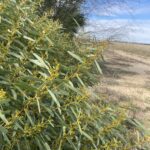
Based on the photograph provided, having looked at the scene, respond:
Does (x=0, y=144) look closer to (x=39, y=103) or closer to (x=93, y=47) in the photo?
(x=39, y=103)

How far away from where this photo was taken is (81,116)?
171 inches

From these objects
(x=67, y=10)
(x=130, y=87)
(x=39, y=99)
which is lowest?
(x=130, y=87)

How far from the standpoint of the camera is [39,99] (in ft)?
13.5

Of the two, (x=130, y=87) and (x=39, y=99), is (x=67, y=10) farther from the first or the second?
(x=39, y=99)

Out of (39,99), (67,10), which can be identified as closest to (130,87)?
(67,10)

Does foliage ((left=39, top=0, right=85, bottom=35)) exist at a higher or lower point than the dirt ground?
higher

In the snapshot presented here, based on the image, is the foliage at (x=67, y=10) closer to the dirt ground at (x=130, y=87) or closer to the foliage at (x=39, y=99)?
the dirt ground at (x=130, y=87)

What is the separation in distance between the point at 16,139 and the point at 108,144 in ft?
3.07

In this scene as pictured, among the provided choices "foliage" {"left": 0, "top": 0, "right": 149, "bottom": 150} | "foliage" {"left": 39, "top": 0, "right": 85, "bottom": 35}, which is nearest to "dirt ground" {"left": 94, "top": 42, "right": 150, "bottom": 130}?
"foliage" {"left": 39, "top": 0, "right": 85, "bottom": 35}

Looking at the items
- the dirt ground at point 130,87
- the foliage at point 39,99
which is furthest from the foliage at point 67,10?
the foliage at point 39,99

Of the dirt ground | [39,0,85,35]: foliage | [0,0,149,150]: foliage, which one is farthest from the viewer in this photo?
[39,0,85,35]: foliage

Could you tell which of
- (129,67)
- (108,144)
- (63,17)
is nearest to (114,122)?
(108,144)

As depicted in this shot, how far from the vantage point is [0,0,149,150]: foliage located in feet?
13.3

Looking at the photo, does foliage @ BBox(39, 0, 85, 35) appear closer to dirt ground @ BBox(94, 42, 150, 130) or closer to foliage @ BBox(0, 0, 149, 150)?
dirt ground @ BBox(94, 42, 150, 130)
